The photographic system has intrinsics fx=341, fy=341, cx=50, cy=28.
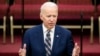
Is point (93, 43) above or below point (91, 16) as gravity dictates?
below

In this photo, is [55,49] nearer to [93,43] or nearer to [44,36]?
[44,36]

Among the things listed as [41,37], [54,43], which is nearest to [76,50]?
[54,43]

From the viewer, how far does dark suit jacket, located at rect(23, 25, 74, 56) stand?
268 cm

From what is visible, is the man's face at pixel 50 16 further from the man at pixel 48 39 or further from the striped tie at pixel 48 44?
the striped tie at pixel 48 44

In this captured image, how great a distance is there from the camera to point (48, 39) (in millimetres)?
2699

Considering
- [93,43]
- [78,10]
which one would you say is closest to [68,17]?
[78,10]

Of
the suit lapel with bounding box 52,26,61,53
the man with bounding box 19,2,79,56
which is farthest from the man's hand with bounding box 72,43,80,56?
the suit lapel with bounding box 52,26,61,53

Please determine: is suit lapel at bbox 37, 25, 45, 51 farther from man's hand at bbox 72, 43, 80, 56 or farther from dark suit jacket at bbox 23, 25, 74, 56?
man's hand at bbox 72, 43, 80, 56

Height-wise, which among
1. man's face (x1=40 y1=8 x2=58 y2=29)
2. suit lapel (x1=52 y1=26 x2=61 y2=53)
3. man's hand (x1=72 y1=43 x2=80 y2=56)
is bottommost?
man's hand (x1=72 y1=43 x2=80 y2=56)

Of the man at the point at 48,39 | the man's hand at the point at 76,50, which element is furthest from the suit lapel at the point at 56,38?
the man's hand at the point at 76,50

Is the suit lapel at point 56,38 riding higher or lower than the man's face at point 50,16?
lower

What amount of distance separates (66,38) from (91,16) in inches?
71.2

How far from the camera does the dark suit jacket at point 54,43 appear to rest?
2676mm

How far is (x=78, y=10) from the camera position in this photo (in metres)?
4.49
